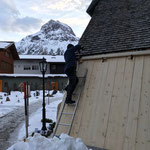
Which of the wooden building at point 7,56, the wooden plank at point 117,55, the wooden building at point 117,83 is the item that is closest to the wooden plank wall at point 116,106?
the wooden building at point 117,83

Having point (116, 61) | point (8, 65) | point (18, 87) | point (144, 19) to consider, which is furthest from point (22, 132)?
point (8, 65)

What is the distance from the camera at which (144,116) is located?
514cm

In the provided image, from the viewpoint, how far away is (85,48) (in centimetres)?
760

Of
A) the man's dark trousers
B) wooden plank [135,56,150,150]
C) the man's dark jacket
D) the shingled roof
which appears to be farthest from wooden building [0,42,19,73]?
wooden plank [135,56,150,150]

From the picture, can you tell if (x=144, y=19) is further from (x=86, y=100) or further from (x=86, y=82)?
(x=86, y=100)

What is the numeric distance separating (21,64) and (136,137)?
1525 inches

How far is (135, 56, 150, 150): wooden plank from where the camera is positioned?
16.0ft

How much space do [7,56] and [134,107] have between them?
1326 inches

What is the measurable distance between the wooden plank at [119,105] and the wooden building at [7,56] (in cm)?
2936

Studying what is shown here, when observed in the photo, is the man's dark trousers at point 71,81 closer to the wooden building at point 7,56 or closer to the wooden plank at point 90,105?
the wooden plank at point 90,105

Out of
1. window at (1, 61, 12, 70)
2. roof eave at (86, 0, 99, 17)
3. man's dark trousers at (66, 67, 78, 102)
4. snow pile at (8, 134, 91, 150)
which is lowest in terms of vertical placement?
window at (1, 61, 12, 70)

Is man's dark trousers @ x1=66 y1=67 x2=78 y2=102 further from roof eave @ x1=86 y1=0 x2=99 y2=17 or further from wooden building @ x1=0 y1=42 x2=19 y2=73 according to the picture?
wooden building @ x1=0 y1=42 x2=19 y2=73

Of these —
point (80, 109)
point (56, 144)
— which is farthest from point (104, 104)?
point (56, 144)

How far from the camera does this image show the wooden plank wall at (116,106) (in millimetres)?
5160
